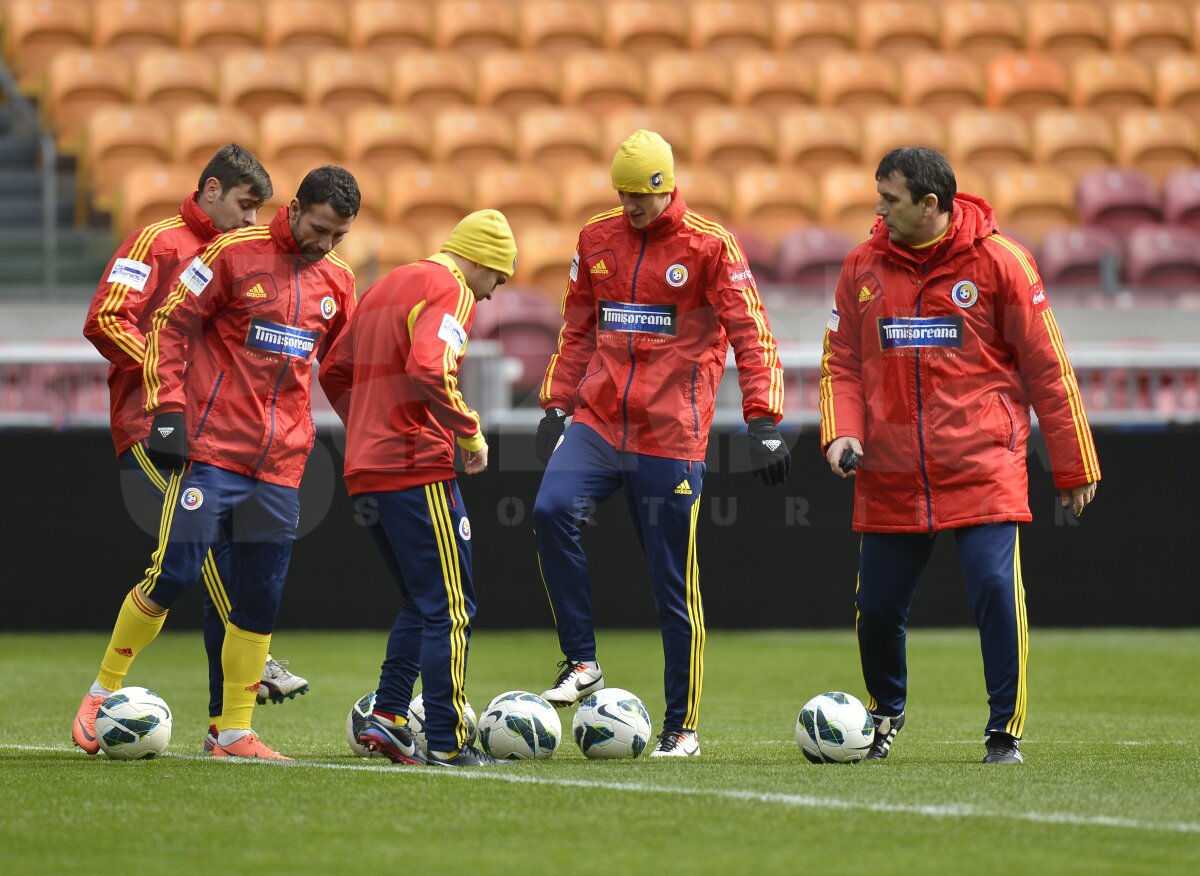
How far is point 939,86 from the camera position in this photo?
62.5 ft

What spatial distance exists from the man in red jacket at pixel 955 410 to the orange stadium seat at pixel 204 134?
36.7ft

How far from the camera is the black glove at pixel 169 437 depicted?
6.61 metres

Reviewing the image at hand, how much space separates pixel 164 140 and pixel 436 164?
2609mm

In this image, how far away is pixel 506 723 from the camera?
6531 mm

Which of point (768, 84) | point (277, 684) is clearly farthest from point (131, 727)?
point (768, 84)

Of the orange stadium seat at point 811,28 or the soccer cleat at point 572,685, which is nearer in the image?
the soccer cleat at point 572,685

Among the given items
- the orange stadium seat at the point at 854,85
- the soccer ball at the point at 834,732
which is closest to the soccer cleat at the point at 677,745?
the soccer ball at the point at 834,732

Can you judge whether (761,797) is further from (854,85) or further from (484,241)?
(854,85)

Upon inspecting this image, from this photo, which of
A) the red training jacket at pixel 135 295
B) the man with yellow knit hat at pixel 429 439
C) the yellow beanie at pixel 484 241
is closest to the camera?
the man with yellow knit hat at pixel 429 439

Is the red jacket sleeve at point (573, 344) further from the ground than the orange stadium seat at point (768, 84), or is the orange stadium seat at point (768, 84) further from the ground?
the orange stadium seat at point (768, 84)

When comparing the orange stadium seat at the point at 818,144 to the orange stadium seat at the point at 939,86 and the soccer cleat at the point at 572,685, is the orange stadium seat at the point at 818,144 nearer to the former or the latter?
the orange stadium seat at the point at 939,86

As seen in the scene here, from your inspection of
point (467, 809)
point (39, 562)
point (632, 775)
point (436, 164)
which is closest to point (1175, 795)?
point (632, 775)

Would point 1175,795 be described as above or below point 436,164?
below

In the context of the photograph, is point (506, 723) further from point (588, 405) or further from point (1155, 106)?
point (1155, 106)
